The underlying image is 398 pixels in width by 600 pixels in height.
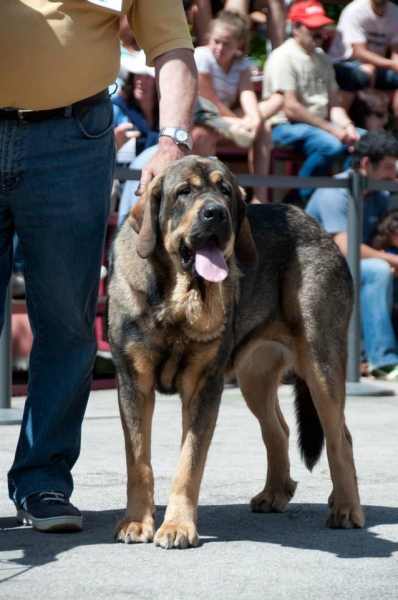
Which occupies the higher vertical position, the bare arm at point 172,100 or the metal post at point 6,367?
the bare arm at point 172,100

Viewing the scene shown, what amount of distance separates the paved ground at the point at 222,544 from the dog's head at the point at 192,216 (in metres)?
0.96

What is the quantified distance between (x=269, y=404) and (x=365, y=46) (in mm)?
6792

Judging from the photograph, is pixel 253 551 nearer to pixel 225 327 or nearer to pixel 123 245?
pixel 225 327

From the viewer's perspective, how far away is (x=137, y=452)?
3.91m

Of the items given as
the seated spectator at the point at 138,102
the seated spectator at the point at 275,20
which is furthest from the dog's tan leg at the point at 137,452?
the seated spectator at the point at 275,20

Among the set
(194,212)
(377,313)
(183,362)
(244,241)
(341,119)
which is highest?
(194,212)

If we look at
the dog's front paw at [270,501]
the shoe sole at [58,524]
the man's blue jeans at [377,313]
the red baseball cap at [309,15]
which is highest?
the red baseball cap at [309,15]

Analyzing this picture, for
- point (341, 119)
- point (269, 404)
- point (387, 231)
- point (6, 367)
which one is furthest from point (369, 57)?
point (269, 404)

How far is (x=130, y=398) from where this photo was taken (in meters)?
3.92

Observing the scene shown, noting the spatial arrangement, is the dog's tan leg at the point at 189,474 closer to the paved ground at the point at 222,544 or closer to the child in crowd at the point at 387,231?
the paved ground at the point at 222,544

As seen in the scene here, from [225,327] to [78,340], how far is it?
0.56 m

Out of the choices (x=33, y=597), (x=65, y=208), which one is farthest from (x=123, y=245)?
(x=33, y=597)

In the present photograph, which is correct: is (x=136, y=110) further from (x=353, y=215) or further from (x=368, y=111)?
(x=368, y=111)

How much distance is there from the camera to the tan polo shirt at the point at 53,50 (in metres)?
3.75
